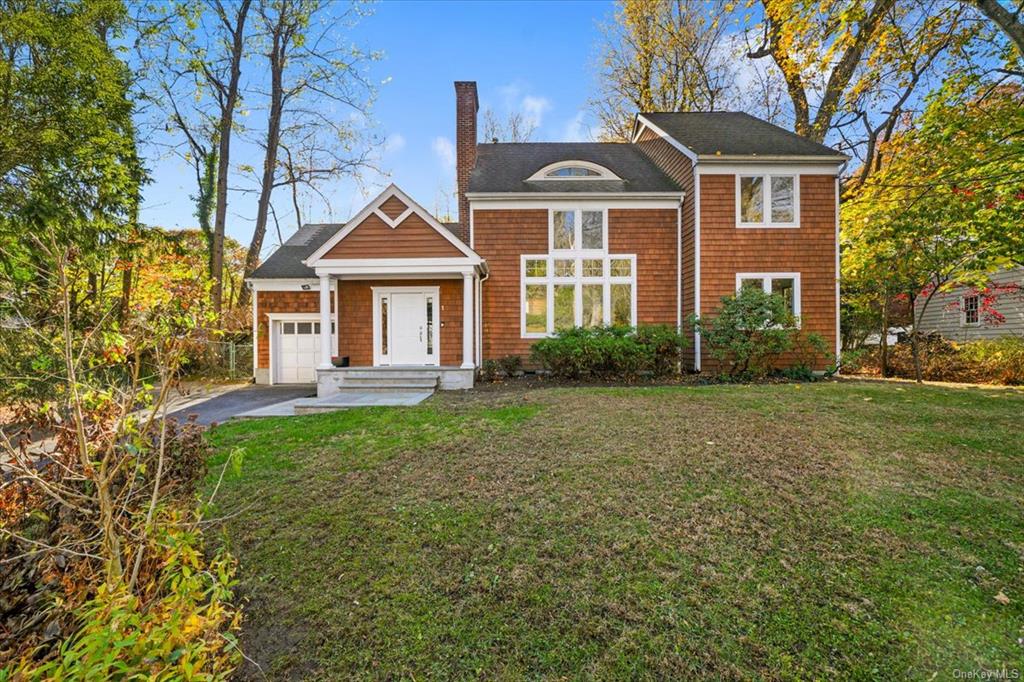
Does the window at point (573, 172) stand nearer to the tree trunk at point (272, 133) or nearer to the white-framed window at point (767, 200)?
the white-framed window at point (767, 200)

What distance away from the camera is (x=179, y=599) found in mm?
2223

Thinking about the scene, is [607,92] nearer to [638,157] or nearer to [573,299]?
[638,157]

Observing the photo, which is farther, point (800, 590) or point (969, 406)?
point (969, 406)

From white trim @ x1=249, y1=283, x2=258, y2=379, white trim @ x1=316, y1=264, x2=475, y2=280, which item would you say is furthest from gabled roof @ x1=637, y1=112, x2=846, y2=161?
white trim @ x1=249, y1=283, x2=258, y2=379

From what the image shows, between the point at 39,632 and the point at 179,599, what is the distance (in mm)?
545

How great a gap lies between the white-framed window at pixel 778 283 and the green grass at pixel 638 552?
6146 mm

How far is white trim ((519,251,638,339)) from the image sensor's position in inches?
457

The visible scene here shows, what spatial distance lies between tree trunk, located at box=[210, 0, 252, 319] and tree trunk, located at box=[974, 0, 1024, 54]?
19926mm

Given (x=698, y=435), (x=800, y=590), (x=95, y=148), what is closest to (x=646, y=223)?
(x=698, y=435)

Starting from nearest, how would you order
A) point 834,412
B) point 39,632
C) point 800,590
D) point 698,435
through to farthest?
point 39,632
point 800,590
point 698,435
point 834,412

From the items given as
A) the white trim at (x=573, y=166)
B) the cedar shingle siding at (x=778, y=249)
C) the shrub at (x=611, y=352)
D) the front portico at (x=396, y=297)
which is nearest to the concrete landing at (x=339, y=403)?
the front portico at (x=396, y=297)

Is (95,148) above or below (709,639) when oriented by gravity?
above

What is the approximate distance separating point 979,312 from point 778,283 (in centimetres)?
1100
